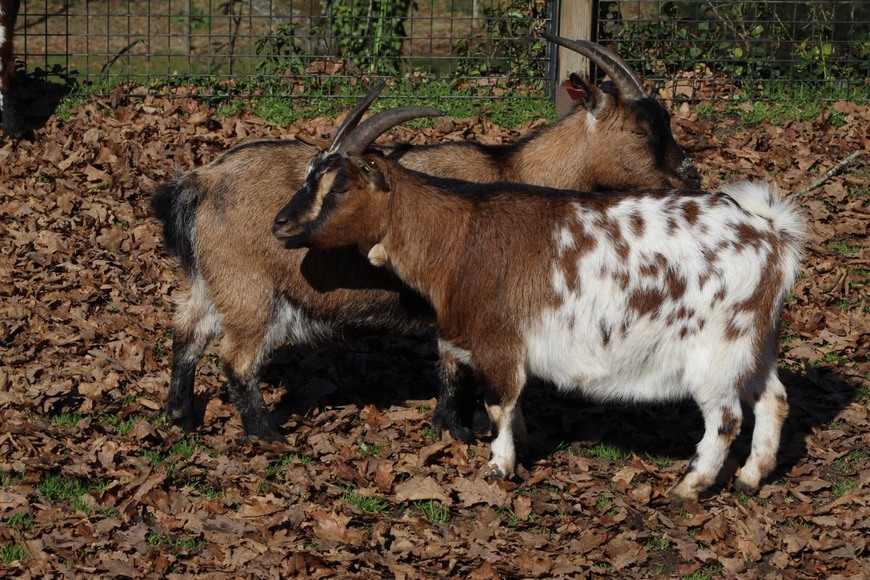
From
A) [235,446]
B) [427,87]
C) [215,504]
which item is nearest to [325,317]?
[235,446]

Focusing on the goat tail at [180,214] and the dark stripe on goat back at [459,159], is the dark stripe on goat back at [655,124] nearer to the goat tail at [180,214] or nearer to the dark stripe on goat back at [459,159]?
the dark stripe on goat back at [459,159]

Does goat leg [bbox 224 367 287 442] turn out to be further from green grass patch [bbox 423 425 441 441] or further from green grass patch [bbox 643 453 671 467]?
green grass patch [bbox 643 453 671 467]

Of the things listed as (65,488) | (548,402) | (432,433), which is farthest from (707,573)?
(65,488)

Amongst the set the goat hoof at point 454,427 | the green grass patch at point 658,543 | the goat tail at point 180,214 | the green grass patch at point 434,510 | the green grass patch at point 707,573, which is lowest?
the green grass patch at point 707,573

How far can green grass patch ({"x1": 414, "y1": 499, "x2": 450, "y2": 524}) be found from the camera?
18.2 ft

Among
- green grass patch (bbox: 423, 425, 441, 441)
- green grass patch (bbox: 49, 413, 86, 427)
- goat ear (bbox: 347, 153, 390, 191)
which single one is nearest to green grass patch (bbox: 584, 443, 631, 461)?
green grass patch (bbox: 423, 425, 441, 441)

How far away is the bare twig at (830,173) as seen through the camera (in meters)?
9.07

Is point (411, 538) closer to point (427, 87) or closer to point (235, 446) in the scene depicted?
point (235, 446)

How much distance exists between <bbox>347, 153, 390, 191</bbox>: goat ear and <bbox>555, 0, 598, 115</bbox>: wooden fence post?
14.5 feet

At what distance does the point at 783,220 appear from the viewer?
569cm

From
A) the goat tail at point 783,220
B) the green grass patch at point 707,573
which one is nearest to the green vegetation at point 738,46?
the goat tail at point 783,220

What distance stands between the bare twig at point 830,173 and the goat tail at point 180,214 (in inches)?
190

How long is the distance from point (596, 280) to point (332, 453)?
1.67 meters

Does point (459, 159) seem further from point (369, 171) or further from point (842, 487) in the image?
point (842, 487)
